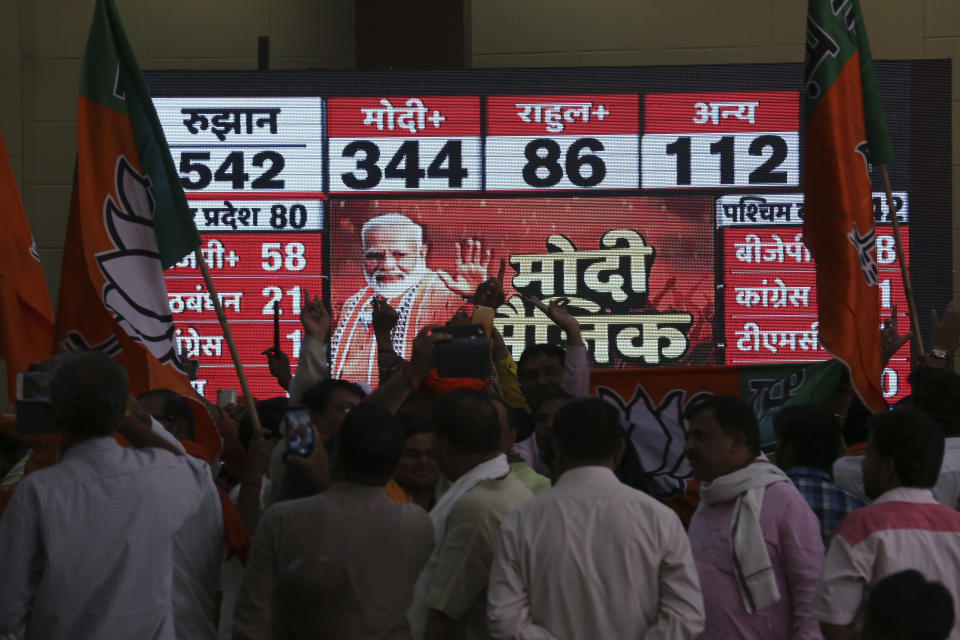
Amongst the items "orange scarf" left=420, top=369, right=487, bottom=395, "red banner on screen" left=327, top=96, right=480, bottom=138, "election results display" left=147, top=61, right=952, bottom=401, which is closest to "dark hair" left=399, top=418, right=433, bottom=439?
"orange scarf" left=420, top=369, right=487, bottom=395

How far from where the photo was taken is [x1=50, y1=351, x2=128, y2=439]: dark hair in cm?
271

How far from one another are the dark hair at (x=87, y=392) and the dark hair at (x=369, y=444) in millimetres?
467

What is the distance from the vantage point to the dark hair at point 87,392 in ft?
8.87

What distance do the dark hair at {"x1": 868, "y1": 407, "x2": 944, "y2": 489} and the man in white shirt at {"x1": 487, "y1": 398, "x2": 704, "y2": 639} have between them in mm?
503

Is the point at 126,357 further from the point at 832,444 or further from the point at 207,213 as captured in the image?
the point at 207,213

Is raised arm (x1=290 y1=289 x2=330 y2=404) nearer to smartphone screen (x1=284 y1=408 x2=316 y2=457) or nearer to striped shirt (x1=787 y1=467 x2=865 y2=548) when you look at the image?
smartphone screen (x1=284 y1=408 x2=316 y2=457)

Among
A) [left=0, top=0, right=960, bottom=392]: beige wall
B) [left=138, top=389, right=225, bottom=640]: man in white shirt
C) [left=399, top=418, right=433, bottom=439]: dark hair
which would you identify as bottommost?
[left=138, top=389, right=225, bottom=640]: man in white shirt

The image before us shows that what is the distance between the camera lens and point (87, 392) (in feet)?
8.89

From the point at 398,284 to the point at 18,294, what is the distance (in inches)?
135

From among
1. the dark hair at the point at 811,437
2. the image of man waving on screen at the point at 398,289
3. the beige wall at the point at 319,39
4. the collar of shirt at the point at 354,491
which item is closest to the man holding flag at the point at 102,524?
the collar of shirt at the point at 354,491

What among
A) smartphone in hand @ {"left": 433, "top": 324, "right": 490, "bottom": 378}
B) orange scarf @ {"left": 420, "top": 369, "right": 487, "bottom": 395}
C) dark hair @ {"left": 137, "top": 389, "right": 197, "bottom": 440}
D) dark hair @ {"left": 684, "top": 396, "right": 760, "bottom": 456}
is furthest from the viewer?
orange scarf @ {"left": 420, "top": 369, "right": 487, "bottom": 395}

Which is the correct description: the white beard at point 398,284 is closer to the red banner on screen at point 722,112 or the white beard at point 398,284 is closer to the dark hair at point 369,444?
the red banner on screen at point 722,112

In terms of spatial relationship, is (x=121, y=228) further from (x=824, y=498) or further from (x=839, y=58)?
(x=839, y=58)

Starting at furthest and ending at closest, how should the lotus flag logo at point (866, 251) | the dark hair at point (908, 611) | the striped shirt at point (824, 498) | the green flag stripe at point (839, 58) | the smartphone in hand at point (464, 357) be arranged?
the green flag stripe at point (839, 58) < the lotus flag logo at point (866, 251) < the striped shirt at point (824, 498) < the smartphone in hand at point (464, 357) < the dark hair at point (908, 611)
